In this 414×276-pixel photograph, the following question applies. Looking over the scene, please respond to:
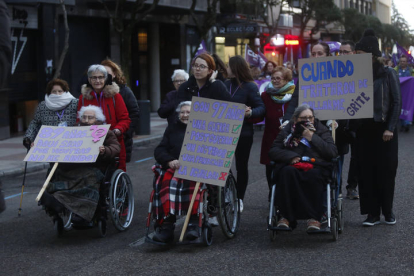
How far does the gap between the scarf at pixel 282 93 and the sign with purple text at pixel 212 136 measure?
4.86 ft

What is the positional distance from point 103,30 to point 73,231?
18439mm

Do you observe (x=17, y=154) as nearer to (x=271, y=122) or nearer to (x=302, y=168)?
(x=271, y=122)

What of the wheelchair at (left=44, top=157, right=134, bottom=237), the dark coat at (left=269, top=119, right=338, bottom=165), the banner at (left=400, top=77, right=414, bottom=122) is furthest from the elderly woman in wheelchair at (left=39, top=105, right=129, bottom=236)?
the banner at (left=400, top=77, right=414, bottom=122)

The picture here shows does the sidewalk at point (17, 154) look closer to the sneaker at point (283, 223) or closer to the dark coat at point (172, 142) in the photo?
the dark coat at point (172, 142)

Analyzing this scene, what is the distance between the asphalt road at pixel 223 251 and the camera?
564 centimetres

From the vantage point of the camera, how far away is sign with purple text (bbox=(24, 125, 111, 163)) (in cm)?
709

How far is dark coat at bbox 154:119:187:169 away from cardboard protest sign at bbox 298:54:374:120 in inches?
52.2

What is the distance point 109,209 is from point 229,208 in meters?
1.18

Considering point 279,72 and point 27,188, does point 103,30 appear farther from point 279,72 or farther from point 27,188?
point 279,72

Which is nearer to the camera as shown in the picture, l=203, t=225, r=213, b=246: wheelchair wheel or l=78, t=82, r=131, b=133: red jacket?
l=203, t=225, r=213, b=246: wheelchair wheel

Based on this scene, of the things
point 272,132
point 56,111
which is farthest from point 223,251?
point 56,111

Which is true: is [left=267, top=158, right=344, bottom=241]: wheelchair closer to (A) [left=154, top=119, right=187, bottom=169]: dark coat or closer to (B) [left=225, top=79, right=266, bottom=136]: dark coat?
(A) [left=154, top=119, right=187, bottom=169]: dark coat

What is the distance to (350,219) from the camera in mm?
7598

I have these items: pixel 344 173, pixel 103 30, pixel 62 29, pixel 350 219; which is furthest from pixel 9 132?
pixel 350 219
